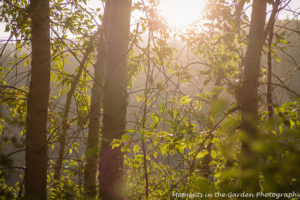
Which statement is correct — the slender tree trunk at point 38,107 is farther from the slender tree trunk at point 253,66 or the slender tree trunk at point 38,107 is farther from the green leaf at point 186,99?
the slender tree trunk at point 253,66

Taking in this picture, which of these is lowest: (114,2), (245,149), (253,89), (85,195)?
(85,195)

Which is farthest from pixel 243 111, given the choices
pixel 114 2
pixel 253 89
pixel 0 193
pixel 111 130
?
pixel 0 193

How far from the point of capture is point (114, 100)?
1697 mm

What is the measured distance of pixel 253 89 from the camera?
4.60ft

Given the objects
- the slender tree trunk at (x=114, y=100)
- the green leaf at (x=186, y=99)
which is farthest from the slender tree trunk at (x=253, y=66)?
the slender tree trunk at (x=114, y=100)

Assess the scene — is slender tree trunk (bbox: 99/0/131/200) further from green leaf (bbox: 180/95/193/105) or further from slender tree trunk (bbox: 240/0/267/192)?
slender tree trunk (bbox: 240/0/267/192)

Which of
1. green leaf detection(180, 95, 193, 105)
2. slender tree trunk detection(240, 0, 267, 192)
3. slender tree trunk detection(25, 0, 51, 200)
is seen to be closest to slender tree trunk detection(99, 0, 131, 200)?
green leaf detection(180, 95, 193, 105)

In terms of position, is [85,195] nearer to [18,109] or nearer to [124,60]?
[124,60]

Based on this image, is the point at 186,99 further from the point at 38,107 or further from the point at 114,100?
the point at 38,107

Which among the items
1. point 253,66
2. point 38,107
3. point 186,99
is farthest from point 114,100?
point 253,66

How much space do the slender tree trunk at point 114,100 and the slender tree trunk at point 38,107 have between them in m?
0.63

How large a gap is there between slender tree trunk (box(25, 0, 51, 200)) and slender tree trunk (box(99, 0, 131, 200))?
0.63 m

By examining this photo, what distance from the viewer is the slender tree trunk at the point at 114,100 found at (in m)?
1.63

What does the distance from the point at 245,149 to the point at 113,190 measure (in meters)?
1.05
